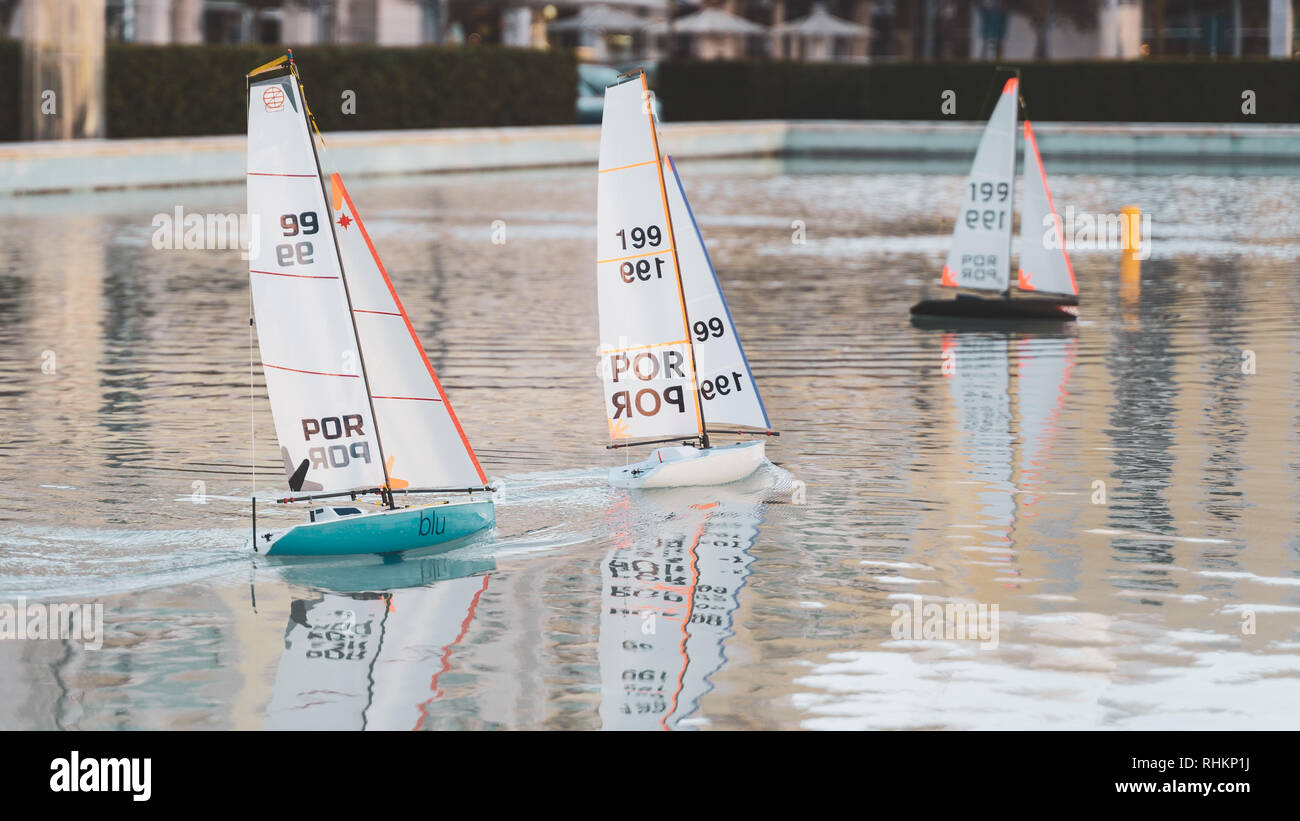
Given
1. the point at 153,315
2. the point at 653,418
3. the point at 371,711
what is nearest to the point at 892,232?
the point at 153,315

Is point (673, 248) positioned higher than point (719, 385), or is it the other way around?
point (673, 248)

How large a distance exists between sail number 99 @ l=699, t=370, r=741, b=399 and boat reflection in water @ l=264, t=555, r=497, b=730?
349 centimetres

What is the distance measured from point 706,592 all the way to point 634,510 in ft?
8.16

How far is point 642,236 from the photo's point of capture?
15305mm

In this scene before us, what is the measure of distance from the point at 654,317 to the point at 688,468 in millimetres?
1121

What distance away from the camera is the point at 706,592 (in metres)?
12.2

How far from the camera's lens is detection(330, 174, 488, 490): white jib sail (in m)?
13.2

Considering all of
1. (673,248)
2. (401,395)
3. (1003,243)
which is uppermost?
(673,248)

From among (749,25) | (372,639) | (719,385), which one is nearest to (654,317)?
(719,385)

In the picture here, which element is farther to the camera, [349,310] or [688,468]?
[688,468]

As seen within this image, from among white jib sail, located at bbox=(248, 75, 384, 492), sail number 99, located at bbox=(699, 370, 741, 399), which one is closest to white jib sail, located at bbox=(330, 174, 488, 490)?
white jib sail, located at bbox=(248, 75, 384, 492)

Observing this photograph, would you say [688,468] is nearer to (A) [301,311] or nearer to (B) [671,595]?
(B) [671,595]

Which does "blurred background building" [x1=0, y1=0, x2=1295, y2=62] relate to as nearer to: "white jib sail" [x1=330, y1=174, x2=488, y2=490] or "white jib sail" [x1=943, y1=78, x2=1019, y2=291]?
"white jib sail" [x1=943, y1=78, x2=1019, y2=291]

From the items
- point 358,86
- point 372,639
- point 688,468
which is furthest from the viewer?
point 358,86
